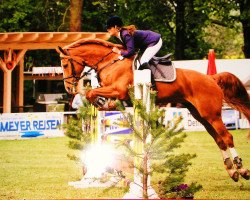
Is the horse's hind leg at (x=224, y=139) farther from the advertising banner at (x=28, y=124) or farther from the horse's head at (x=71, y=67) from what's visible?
the advertising banner at (x=28, y=124)

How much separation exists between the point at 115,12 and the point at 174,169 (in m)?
30.0

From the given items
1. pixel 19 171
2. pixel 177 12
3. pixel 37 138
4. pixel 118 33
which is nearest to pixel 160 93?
pixel 118 33

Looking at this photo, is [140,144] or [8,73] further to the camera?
[8,73]

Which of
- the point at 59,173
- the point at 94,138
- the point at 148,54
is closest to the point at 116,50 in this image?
the point at 148,54

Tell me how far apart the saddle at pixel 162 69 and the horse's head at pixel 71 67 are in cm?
99

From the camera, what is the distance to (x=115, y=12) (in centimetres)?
3712

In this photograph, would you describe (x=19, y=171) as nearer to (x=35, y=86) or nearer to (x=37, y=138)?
(x=37, y=138)

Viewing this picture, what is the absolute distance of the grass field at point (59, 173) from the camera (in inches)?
390

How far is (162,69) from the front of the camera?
1076 cm

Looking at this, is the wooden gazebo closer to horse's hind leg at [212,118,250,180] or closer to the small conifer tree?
horse's hind leg at [212,118,250,180]

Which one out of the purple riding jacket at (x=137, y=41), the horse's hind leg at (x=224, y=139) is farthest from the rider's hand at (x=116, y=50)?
the horse's hind leg at (x=224, y=139)

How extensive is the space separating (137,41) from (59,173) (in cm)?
335

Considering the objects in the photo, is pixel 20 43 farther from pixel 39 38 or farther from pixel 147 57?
pixel 147 57

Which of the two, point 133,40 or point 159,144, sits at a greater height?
point 133,40
